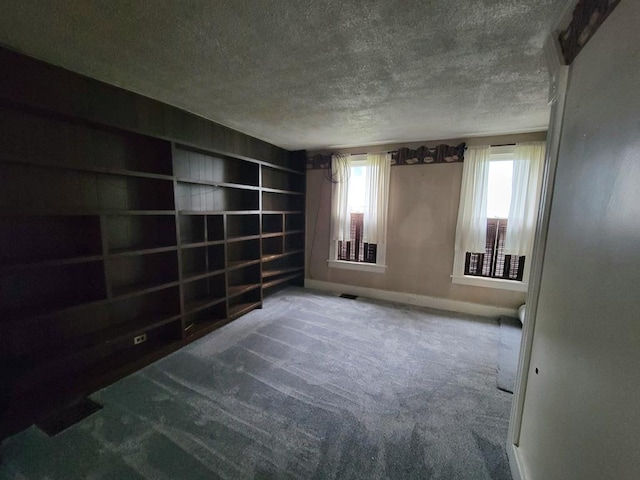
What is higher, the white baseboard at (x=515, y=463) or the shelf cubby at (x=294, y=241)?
the shelf cubby at (x=294, y=241)

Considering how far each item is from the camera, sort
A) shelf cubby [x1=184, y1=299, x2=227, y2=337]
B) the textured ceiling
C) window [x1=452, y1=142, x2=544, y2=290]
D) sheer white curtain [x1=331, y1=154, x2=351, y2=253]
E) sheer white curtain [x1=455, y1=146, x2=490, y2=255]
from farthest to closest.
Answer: sheer white curtain [x1=331, y1=154, x2=351, y2=253] < sheer white curtain [x1=455, y1=146, x2=490, y2=255] < window [x1=452, y1=142, x2=544, y2=290] < shelf cubby [x1=184, y1=299, x2=227, y2=337] < the textured ceiling

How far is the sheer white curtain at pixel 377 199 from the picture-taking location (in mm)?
3793

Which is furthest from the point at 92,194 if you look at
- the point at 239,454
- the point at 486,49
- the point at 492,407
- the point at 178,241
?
the point at 492,407

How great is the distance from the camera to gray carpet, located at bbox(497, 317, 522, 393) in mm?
2093

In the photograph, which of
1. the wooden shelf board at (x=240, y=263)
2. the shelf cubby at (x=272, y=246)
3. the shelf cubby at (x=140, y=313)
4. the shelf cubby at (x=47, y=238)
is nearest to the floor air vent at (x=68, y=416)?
the shelf cubby at (x=140, y=313)

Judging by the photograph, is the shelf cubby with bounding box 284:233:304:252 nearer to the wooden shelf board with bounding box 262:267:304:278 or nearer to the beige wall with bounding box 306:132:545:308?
the wooden shelf board with bounding box 262:267:304:278

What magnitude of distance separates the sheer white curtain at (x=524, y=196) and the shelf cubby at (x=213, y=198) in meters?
3.26

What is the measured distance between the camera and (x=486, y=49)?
4.90 feet

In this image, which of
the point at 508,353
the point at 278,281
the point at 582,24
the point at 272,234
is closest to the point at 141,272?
the point at 272,234

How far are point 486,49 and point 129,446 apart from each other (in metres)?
3.11

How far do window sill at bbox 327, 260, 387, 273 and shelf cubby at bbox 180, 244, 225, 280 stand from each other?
1952mm

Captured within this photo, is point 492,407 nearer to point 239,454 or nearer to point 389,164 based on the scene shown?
point 239,454

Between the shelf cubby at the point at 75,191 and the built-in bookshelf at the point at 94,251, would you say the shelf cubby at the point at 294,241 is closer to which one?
the built-in bookshelf at the point at 94,251

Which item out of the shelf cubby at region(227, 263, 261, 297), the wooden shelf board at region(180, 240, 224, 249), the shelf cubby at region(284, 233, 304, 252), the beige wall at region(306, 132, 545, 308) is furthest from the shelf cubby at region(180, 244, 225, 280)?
the beige wall at region(306, 132, 545, 308)
